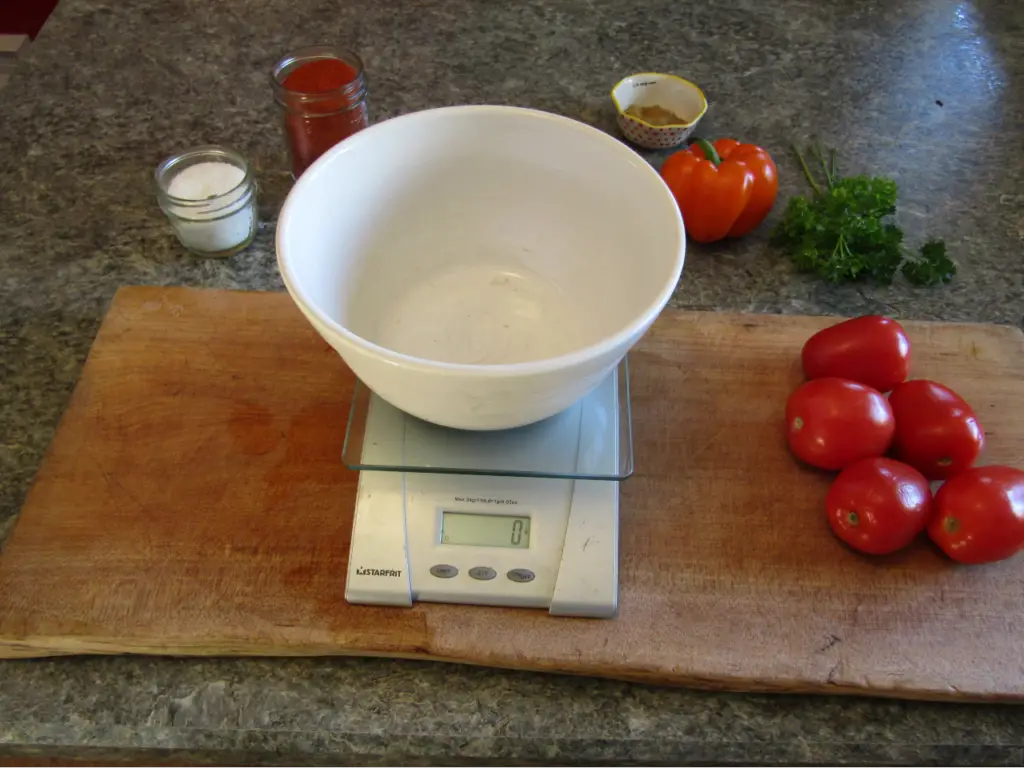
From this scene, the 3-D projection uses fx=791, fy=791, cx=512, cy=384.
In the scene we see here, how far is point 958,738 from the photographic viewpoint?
2.17ft

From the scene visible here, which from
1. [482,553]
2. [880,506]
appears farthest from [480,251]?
[880,506]

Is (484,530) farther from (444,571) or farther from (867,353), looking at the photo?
(867,353)

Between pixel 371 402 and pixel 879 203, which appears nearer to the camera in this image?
pixel 371 402

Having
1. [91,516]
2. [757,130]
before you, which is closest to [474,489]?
[91,516]

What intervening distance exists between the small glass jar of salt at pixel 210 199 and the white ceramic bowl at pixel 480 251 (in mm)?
305

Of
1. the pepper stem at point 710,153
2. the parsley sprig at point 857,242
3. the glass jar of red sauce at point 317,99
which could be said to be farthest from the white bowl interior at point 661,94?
the glass jar of red sauce at point 317,99

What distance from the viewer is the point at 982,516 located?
685mm

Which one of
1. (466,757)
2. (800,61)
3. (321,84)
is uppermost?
(321,84)

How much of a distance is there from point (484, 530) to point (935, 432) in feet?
1.42

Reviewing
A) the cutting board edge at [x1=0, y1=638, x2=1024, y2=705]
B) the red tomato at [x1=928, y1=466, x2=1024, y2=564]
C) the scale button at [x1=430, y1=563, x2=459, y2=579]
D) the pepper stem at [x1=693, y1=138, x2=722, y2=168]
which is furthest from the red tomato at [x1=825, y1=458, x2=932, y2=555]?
the pepper stem at [x1=693, y1=138, x2=722, y2=168]

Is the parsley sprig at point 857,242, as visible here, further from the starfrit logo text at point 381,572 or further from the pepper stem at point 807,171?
the starfrit logo text at point 381,572

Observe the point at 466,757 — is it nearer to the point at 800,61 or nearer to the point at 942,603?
the point at 942,603

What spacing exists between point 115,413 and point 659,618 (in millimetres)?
576

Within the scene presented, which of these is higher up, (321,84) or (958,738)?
(321,84)
